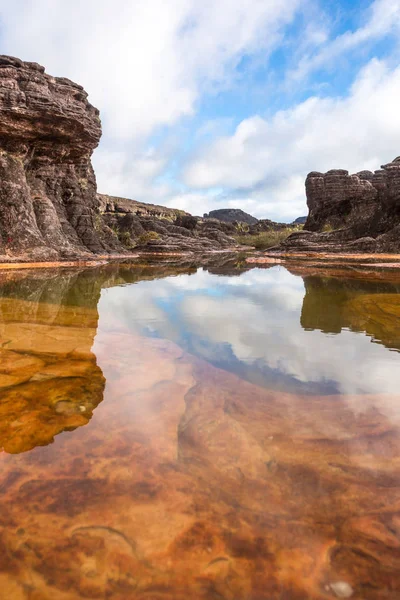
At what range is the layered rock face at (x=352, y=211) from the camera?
25.3m

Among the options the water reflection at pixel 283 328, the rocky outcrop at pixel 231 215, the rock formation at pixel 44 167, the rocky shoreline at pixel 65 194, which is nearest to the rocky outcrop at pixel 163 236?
the rocky shoreline at pixel 65 194

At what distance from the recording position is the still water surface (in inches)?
53.1

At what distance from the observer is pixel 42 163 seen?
23.1 meters

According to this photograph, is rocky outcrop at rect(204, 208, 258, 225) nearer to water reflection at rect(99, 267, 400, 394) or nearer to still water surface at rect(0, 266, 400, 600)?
water reflection at rect(99, 267, 400, 394)

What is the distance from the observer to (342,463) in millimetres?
1989

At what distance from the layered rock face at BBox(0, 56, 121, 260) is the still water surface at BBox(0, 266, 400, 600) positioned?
17398mm

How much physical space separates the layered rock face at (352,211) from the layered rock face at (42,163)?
1767 centimetres

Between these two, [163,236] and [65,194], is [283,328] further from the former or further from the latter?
[163,236]

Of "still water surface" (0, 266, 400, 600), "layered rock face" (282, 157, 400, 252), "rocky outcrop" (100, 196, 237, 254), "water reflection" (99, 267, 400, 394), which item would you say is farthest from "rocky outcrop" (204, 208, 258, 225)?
"still water surface" (0, 266, 400, 600)

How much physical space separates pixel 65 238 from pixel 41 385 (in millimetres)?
21054

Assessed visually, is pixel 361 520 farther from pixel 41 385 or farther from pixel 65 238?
pixel 65 238

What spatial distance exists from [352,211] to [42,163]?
92.8 feet

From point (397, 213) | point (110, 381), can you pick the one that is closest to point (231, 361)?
point (110, 381)

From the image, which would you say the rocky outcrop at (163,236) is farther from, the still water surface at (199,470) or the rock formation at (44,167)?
the still water surface at (199,470)
